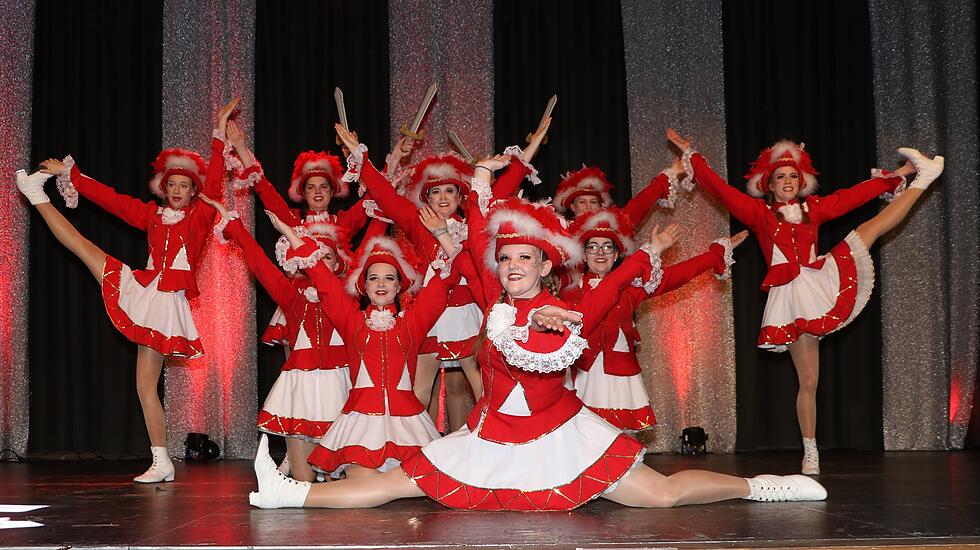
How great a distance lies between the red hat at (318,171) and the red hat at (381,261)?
103cm

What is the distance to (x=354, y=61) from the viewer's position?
21.8 feet

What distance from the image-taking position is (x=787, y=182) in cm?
502

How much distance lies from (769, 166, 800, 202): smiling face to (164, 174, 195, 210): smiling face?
3.13m

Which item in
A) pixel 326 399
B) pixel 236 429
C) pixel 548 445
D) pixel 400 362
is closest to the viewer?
pixel 548 445

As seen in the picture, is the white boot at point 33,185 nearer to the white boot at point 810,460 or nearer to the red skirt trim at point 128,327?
the red skirt trim at point 128,327

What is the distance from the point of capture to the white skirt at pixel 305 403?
450 centimetres

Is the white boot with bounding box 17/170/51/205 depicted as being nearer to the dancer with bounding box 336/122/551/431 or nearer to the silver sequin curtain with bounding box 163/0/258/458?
Answer: the dancer with bounding box 336/122/551/431

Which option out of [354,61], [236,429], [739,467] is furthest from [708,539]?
[354,61]

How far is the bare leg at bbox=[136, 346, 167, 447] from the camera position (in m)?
4.72

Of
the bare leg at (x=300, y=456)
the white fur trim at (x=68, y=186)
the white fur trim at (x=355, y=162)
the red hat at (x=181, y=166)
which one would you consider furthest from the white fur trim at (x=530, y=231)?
the white fur trim at (x=68, y=186)

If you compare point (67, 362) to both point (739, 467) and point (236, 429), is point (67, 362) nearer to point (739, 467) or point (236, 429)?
point (236, 429)

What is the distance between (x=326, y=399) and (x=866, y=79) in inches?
178

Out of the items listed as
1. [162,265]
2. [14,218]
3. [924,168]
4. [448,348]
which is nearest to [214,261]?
[14,218]

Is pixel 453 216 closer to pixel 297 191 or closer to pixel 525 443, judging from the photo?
pixel 297 191
